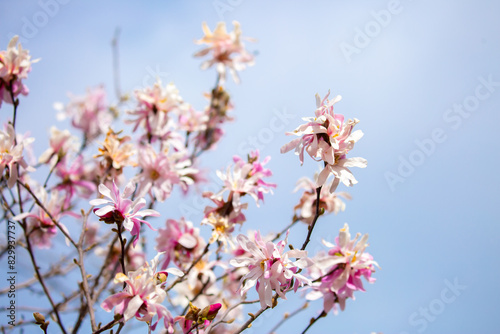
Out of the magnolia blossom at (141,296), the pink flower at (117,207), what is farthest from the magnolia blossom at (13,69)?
the magnolia blossom at (141,296)

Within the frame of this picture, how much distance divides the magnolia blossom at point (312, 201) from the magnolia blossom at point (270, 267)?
641mm

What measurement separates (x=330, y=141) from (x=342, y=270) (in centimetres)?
52

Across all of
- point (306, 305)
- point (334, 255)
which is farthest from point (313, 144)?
point (306, 305)

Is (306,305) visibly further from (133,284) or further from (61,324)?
(61,324)

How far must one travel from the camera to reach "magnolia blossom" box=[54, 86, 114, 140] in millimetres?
3439

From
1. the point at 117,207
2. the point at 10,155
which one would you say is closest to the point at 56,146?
the point at 10,155

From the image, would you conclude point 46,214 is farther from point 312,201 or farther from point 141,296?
point 312,201

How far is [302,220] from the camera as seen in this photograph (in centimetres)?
206

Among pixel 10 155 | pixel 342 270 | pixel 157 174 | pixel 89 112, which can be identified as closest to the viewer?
pixel 342 270

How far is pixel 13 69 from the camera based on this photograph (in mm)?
1878

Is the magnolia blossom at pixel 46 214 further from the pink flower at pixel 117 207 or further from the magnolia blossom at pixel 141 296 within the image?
the magnolia blossom at pixel 141 296

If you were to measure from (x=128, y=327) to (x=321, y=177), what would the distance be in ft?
6.14

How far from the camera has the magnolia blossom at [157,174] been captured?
77.0 inches

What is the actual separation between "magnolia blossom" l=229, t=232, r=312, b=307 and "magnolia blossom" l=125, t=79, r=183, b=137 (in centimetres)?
112
